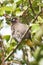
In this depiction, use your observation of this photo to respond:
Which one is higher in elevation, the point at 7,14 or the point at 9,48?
the point at 7,14

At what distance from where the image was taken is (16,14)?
33.2 inches

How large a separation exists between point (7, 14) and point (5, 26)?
0.10m

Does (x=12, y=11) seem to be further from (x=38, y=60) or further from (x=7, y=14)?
(x=38, y=60)

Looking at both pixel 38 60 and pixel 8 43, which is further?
pixel 8 43

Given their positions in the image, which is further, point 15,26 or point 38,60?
point 15,26

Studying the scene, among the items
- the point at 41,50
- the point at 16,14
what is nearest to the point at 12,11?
the point at 16,14

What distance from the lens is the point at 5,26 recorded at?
3.21 ft

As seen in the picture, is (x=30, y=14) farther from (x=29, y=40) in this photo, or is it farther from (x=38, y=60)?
(x=38, y=60)

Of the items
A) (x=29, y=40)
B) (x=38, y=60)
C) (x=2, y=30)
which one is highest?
(x=2, y=30)

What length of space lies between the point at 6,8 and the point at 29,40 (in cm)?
16

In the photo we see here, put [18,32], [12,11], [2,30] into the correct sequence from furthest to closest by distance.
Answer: [2,30] → [12,11] → [18,32]

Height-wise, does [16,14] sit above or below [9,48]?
above

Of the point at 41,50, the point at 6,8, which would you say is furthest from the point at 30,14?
the point at 41,50

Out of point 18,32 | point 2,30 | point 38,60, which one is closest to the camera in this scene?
point 38,60
